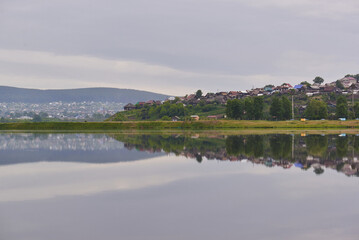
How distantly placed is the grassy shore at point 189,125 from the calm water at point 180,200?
83293mm

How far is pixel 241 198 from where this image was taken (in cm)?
2202

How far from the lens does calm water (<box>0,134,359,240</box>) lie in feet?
53.6

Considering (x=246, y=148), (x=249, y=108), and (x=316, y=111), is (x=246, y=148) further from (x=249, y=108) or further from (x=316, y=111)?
(x=316, y=111)

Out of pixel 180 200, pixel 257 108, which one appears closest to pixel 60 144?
pixel 180 200

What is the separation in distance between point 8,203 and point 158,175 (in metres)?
11.4

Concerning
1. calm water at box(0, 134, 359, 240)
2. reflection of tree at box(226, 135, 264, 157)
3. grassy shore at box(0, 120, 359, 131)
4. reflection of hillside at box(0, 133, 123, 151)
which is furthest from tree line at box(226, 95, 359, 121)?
calm water at box(0, 134, 359, 240)

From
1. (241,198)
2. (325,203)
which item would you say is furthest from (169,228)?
(325,203)

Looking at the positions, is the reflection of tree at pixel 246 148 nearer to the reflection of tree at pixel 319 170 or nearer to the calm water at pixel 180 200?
the calm water at pixel 180 200

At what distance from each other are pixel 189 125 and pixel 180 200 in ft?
360

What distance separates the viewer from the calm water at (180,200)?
16.3m

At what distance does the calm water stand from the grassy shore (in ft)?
273

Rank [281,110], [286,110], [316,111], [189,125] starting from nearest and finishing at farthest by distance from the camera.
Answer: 1. [189,125]
2. [281,110]
3. [316,111]
4. [286,110]

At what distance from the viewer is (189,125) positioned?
131m

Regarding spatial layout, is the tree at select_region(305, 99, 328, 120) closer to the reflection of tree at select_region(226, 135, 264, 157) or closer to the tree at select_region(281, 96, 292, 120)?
the tree at select_region(281, 96, 292, 120)
